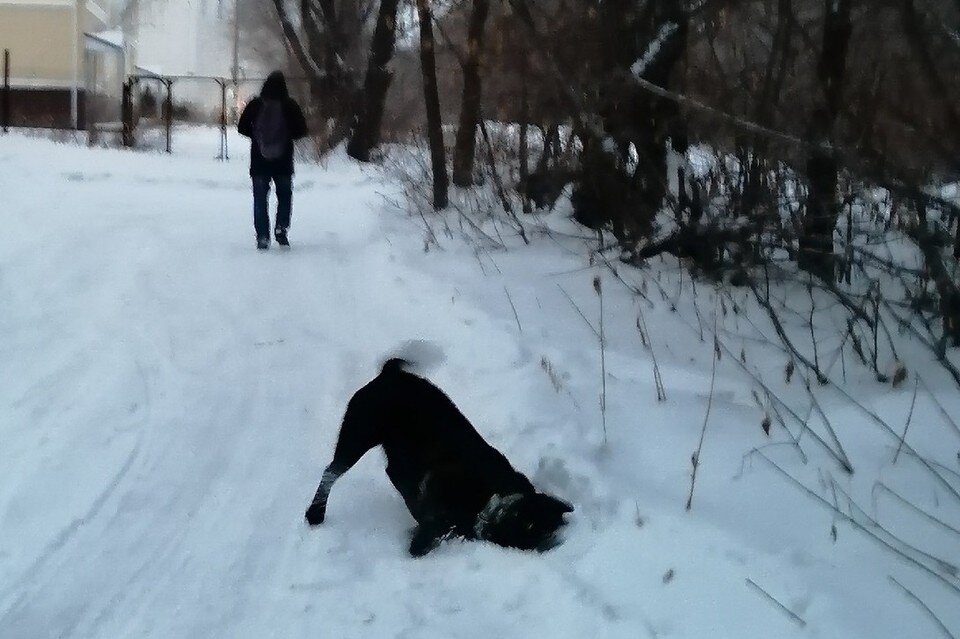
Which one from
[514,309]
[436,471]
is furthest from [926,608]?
[514,309]

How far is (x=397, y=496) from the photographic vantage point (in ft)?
14.9

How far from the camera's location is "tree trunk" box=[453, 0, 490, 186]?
40.3 feet

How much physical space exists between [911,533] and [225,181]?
15.4 meters

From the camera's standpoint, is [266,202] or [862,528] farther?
[266,202]

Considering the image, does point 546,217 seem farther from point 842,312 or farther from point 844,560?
point 844,560

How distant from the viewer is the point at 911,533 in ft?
12.4

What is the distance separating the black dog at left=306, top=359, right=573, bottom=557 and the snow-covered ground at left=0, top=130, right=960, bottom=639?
12cm

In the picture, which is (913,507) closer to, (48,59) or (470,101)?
(470,101)

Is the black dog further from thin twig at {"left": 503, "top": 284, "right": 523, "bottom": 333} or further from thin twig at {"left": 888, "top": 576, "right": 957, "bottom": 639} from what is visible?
thin twig at {"left": 503, "top": 284, "right": 523, "bottom": 333}

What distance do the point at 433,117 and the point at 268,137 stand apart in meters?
2.97

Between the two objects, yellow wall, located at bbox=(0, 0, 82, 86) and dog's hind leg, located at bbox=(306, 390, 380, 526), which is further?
yellow wall, located at bbox=(0, 0, 82, 86)

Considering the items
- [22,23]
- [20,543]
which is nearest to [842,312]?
[20,543]

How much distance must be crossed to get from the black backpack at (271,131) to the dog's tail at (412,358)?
225 inches

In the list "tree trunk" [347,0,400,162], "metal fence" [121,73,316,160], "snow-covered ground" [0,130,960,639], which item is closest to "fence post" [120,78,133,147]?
"metal fence" [121,73,316,160]
